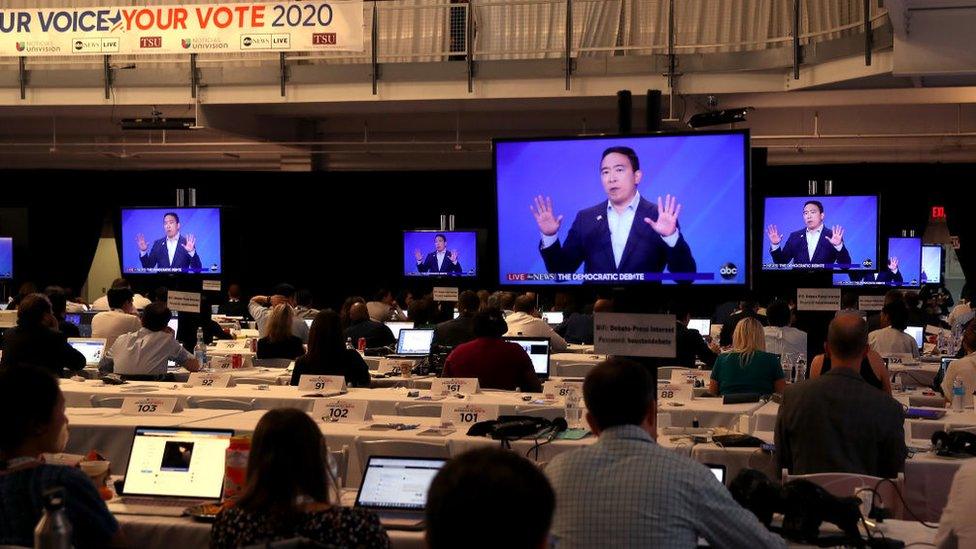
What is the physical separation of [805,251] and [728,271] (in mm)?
8234

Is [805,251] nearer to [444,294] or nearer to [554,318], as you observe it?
[554,318]

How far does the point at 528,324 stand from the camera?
11.9m

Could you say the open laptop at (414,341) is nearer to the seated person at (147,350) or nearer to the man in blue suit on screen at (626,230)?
the seated person at (147,350)

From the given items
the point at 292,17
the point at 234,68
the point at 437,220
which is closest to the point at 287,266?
the point at 437,220

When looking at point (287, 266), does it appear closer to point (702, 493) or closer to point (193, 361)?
point (193, 361)

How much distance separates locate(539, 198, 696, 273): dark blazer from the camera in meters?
4.75

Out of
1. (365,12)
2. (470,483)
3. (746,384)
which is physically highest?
(365,12)

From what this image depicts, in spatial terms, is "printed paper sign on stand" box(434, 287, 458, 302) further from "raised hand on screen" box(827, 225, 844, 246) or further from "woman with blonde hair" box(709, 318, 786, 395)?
"woman with blonde hair" box(709, 318, 786, 395)

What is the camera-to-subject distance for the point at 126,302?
38.1 feet

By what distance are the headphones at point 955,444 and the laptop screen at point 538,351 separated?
4483mm

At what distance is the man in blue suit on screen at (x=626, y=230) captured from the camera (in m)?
4.75

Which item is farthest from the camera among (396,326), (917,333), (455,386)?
(396,326)

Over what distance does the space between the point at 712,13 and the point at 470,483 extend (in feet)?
42.6

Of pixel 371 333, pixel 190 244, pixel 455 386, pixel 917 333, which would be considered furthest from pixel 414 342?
pixel 917 333
